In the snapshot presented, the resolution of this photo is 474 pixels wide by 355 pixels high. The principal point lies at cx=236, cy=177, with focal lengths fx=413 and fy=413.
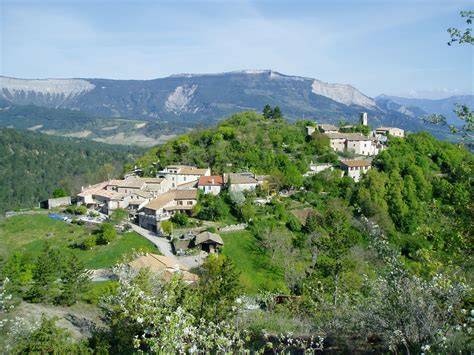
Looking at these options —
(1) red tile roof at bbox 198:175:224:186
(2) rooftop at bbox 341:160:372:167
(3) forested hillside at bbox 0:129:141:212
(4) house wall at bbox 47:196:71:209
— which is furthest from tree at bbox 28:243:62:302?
(3) forested hillside at bbox 0:129:141:212

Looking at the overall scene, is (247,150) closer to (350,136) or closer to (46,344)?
(350,136)

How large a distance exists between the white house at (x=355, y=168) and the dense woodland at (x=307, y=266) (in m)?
2.54

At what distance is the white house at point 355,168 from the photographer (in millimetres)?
58688

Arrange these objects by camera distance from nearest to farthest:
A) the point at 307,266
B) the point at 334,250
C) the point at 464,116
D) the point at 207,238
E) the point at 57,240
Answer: the point at 464,116 → the point at 334,250 → the point at 207,238 → the point at 307,266 → the point at 57,240

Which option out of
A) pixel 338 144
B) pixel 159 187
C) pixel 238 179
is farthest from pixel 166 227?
pixel 338 144

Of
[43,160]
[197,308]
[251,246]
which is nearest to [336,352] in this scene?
[197,308]

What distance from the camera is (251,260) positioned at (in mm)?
39906

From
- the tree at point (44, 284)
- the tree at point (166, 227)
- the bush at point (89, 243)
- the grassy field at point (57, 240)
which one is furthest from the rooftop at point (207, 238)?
the tree at point (44, 284)

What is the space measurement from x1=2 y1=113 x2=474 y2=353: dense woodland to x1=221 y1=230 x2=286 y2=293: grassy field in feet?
0.57

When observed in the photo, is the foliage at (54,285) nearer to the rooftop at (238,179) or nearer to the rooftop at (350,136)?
the rooftop at (238,179)

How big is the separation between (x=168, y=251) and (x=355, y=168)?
104 ft

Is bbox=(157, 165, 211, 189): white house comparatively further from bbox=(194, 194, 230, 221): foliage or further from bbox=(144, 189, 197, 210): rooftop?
bbox=(194, 194, 230, 221): foliage

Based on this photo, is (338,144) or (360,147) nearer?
(360,147)

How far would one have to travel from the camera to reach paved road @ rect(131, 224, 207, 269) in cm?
3622
